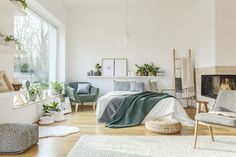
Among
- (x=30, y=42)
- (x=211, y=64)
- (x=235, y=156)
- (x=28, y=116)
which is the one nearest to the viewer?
(x=235, y=156)

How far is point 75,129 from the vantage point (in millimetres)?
4094

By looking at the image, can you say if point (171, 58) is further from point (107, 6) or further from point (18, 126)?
point (18, 126)

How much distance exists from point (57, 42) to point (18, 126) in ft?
13.6

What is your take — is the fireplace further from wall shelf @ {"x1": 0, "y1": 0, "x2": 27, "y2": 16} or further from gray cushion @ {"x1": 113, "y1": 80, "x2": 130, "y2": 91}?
wall shelf @ {"x1": 0, "y1": 0, "x2": 27, "y2": 16}

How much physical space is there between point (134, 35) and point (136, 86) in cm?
185

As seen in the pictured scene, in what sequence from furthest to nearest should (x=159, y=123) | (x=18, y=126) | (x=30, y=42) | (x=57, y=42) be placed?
1. (x=57, y=42)
2. (x=30, y=42)
3. (x=159, y=123)
4. (x=18, y=126)

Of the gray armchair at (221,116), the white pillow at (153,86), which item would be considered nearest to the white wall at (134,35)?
the white pillow at (153,86)

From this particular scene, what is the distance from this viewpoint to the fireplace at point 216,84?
5077 mm

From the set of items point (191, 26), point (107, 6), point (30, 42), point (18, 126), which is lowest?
point (18, 126)

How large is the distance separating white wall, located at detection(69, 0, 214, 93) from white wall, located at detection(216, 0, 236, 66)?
1866 millimetres

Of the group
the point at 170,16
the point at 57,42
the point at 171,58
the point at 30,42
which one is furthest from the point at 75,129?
the point at 170,16

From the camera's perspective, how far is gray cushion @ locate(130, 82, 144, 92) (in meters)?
6.25

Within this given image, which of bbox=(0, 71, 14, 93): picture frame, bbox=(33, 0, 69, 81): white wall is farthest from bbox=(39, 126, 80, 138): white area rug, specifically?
bbox=(33, 0, 69, 81): white wall

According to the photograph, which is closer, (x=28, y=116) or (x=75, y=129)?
(x=75, y=129)
